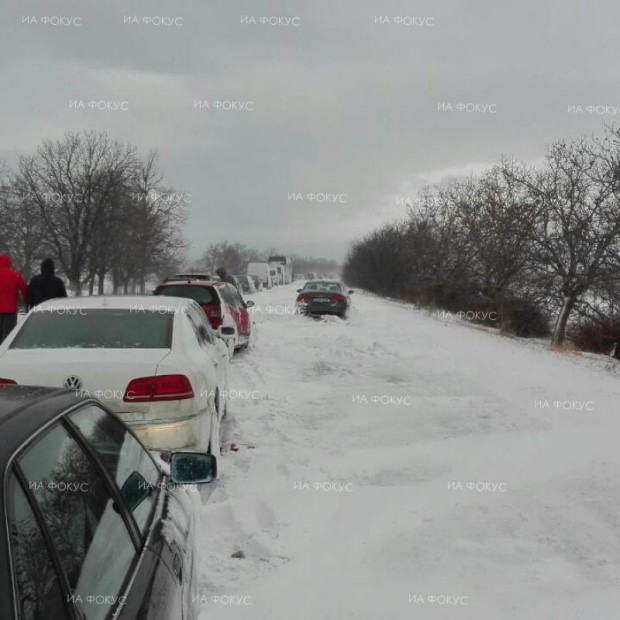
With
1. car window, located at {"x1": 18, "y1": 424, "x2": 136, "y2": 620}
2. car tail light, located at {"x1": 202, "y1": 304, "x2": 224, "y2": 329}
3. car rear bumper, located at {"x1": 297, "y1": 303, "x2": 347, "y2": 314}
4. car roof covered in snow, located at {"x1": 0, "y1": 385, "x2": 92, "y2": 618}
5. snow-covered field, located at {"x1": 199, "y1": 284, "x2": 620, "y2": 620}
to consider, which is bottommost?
snow-covered field, located at {"x1": 199, "y1": 284, "x2": 620, "y2": 620}

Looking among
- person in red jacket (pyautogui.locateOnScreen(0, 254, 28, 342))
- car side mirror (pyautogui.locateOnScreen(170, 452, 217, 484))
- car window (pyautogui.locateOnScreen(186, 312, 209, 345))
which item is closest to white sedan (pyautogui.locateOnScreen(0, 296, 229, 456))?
car window (pyautogui.locateOnScreen(186, 312, 209, 345))

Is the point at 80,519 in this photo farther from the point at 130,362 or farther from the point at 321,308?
the point at 321,308

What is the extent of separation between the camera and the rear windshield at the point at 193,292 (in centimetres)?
1219

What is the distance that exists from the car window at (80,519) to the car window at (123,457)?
0.16 m

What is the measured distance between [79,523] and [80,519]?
0.8 inches

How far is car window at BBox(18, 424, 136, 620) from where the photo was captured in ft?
5.16

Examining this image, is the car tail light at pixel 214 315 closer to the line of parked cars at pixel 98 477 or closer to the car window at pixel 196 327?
the car window at pixel 196 327

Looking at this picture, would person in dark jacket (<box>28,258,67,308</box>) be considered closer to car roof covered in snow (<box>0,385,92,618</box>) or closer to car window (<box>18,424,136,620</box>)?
car roof covered in snow (<box>0,385,92,618</box>)

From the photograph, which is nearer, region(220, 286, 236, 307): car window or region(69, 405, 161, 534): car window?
region(69, 405, 161, 534): car window

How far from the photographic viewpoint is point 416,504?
16.6ft

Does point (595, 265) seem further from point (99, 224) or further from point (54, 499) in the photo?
point (99, 224)

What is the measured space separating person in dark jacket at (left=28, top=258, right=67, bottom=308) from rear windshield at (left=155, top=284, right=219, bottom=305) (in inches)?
80.8

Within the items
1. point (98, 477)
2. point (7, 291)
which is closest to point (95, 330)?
point (98, 477)

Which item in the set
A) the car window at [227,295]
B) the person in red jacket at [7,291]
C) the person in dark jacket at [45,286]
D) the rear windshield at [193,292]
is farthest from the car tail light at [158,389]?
the car window at [227,295]
